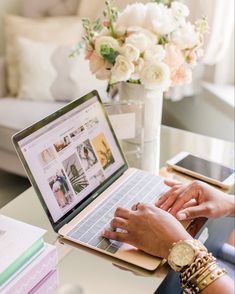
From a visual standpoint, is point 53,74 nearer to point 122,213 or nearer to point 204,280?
point 122,213

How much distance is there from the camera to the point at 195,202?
999 mm

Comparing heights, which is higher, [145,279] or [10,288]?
[10,288]

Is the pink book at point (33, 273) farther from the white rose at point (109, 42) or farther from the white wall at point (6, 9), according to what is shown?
the white wall at point (6, 9)

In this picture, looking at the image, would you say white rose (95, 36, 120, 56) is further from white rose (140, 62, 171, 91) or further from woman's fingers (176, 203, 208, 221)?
woman's fingers (176, 203, 208, 221)

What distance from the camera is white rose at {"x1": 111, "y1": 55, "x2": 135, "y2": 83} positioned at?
3.82 ft

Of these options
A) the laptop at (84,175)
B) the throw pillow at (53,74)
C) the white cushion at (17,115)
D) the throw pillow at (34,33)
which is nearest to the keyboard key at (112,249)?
the laptop at (84,175)

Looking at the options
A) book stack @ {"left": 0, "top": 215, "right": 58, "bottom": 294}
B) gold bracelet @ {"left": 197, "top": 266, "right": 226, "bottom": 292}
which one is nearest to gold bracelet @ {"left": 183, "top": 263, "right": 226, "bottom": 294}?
gold bracelet @ {"left": 197, "top": 266, "right": 226, "bottom": 292}

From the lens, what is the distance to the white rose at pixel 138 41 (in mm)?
1156

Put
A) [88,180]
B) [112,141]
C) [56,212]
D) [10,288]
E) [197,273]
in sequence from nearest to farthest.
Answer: [10,288], [197,273], [56,212], [88,180], [112,141]

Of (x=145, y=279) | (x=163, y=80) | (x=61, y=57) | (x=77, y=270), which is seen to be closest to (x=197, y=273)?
→ (x=145, y=279)

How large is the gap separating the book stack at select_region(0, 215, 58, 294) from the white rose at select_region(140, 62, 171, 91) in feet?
1.97

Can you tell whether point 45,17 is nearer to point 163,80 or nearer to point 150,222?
point 163,80

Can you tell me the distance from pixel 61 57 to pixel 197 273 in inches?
65.0

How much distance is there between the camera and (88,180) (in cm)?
103
